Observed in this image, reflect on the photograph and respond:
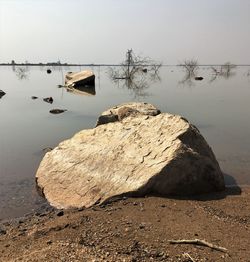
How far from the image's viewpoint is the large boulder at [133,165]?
707 centimetres

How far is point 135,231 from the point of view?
17.8 feet

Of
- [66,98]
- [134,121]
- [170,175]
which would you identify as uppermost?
[134,121]

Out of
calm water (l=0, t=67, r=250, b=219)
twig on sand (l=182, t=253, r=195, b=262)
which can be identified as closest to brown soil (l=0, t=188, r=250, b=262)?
twig on sand (l=182, t=253, r=195, b=262)

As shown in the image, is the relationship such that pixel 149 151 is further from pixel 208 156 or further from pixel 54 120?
pixel 54 120

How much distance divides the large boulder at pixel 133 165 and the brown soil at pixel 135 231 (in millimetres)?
326

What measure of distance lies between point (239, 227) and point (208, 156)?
2.16 m

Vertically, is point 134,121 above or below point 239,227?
above

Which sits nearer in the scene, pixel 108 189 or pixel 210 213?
pixel 210 213

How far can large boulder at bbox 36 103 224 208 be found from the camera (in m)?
7.07

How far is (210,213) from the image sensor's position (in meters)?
6.30

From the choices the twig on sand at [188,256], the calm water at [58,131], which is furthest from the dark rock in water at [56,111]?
the twig on sand at [188,256]

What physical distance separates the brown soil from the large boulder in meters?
0.33

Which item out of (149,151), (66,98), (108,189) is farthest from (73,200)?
(66,98)

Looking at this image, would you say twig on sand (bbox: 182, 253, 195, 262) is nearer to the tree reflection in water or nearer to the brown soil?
the brown soil
